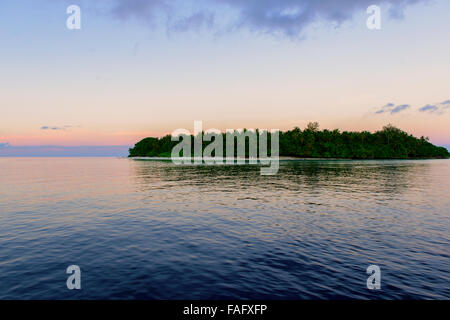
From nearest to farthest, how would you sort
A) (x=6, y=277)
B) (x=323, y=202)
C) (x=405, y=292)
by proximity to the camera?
(x=405, y=292)
(x=6, y=277)
(x=323, y=202)

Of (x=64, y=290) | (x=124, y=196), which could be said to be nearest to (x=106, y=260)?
(x=64, y=290)

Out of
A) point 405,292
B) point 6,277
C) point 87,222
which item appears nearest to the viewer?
point 405,292

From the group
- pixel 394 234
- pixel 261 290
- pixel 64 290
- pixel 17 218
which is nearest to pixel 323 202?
pixel 394 234

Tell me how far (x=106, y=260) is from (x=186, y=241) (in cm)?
566

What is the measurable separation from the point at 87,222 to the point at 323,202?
92.3 feet

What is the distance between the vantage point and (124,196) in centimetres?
4159

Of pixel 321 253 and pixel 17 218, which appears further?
pixel 17 218

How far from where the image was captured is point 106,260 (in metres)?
16.3
